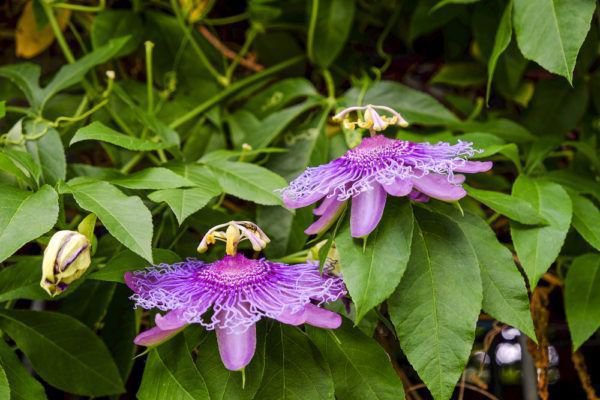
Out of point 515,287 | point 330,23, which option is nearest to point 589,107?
point 330,23

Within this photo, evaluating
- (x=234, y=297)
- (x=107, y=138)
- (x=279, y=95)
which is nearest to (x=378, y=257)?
(x=234, y=297)

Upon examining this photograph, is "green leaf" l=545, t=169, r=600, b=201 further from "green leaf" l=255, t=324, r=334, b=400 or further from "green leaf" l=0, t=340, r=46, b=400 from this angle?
"green leaf" l=0, t=340, r=46, b=400

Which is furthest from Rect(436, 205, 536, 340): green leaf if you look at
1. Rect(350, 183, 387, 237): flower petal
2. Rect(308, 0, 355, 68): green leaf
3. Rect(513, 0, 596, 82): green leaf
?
Rect(308, 0, 355, 68): green leaf

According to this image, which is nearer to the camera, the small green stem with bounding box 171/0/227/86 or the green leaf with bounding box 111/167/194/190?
the green leaf with bounding box 111/167/194/190

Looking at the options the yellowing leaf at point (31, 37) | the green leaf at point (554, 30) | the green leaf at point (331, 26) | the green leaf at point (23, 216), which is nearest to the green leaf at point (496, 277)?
the green leaf at point (554, 30)

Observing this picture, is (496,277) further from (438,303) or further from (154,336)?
(154,336)

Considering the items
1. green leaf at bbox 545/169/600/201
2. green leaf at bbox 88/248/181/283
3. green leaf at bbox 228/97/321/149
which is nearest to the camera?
green leaf at bbox 88/248/181/283

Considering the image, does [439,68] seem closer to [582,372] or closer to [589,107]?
[589,107]
